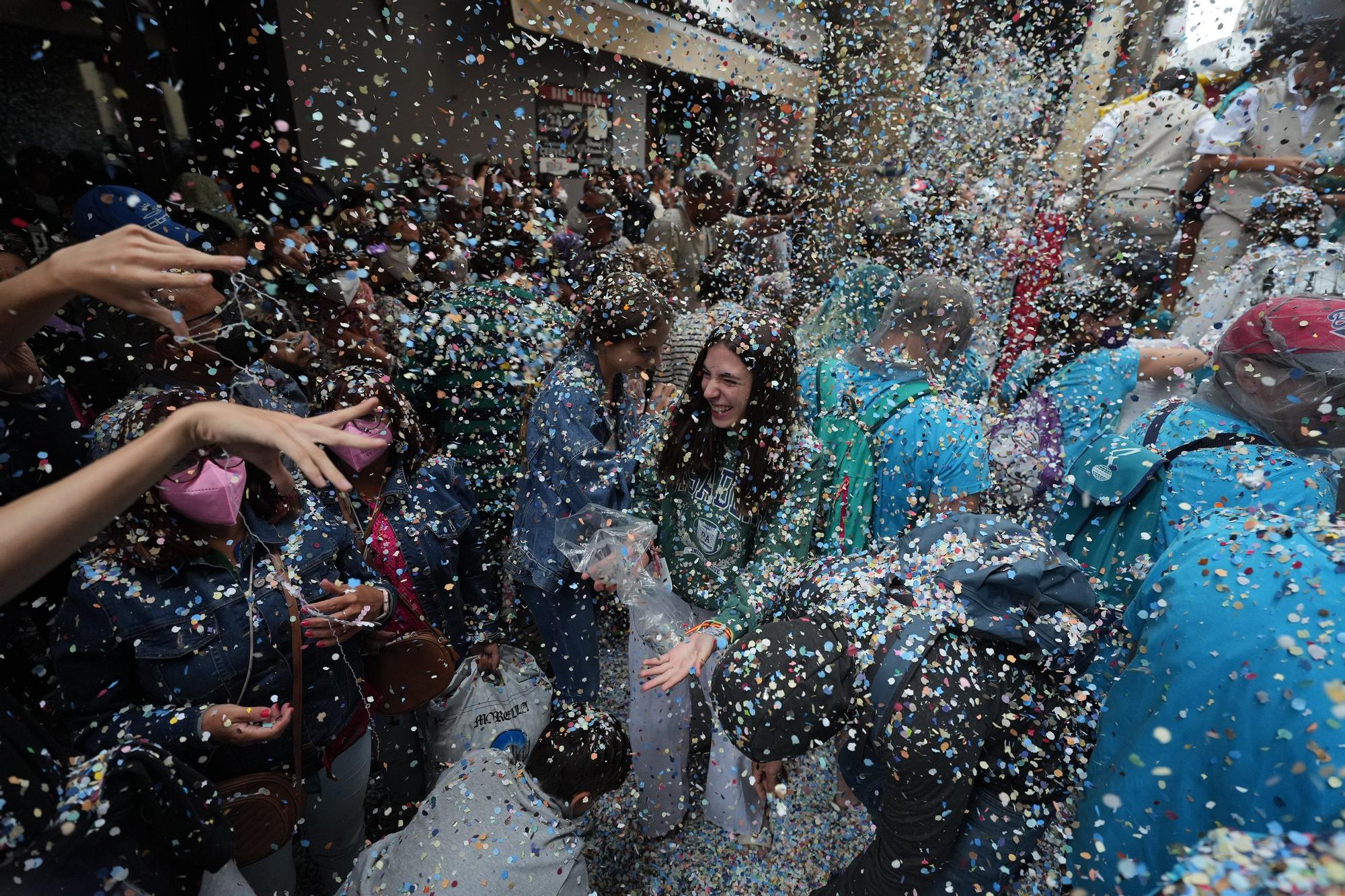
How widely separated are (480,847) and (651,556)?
3.49ft

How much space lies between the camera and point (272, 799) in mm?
1478

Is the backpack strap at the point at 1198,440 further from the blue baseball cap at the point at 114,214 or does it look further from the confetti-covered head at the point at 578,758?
the blue baseball cap at the point at 114,214

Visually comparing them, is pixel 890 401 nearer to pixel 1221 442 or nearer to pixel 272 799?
pixel 1221 442

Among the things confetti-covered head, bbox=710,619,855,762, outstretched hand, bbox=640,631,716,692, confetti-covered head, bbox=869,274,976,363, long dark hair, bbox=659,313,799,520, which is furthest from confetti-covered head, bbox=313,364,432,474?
confetti-covered head, bbox=869,274,976,363

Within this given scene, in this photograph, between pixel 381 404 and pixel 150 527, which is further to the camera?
pixel 381 404

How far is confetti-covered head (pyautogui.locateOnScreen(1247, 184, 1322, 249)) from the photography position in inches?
130

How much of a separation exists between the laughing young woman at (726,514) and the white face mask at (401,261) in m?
2.61

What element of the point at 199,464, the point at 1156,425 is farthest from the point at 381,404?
the point at 1156,425

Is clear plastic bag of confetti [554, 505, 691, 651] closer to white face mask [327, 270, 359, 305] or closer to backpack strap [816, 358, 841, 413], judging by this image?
backpack strap [816, 358, 841, 413]

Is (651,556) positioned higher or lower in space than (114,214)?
lower

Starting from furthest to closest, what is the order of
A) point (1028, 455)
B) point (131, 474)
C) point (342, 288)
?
point (342, 288), point (1028, 455), point (131, 474)

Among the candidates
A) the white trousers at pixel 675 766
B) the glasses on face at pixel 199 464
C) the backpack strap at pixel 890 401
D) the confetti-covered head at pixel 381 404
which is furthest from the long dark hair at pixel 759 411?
the glasses on face at pixel 199 464

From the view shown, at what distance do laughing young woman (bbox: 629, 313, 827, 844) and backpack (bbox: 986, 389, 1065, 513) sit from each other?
103 centimetres

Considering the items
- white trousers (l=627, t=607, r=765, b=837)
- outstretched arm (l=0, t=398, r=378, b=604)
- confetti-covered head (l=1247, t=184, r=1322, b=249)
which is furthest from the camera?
confetti-covered head (l=1247, t=184, r=1322, b=249)
